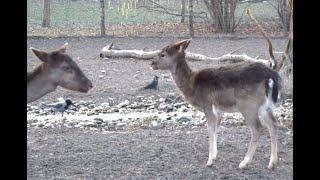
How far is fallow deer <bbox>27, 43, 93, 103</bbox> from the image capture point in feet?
22.0

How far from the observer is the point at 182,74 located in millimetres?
7535

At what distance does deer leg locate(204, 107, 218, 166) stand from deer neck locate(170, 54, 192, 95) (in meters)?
0.42

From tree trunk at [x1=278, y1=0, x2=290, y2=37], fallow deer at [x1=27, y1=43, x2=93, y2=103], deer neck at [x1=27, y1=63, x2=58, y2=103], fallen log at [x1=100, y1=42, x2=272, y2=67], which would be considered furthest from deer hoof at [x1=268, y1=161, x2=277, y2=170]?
tree trunk at [x1=278, y1=0, x2=290, y2=37]

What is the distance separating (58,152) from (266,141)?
2.30 metres

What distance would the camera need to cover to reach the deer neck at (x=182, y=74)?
743 centimetres

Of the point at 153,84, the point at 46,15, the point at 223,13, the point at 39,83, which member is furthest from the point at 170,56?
the point at 46,15

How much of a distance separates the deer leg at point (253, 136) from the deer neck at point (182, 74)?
0.79 m

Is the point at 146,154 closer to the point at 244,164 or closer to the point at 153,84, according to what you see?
the point at 244,164

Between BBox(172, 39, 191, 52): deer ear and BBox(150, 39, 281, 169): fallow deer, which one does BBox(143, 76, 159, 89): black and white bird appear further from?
BBox(150, 39, 281, 169): fallow deer

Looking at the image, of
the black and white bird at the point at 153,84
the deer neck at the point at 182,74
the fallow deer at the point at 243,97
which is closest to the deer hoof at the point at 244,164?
the fallow deer at the point at 243,97

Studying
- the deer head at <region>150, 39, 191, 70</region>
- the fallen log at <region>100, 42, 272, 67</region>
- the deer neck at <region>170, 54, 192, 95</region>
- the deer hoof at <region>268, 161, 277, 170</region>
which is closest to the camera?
the deer hoof at <region>268, 161, 277, 170</region>

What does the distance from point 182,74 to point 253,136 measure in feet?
3.71

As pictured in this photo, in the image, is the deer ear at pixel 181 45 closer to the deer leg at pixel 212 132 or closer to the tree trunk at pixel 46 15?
the deer leg at pixel 212 132
